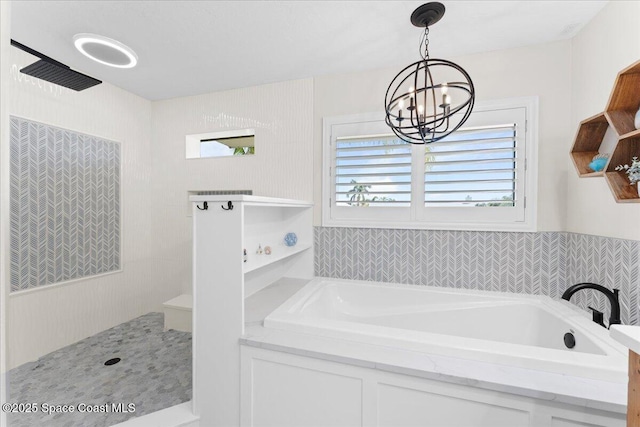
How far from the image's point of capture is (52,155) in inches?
80.4

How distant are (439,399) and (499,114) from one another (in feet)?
6.37

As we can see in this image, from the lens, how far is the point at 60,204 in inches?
81.7

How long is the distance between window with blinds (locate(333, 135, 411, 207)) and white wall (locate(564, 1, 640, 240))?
1.07 m

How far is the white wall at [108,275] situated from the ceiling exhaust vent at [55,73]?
0.04 m

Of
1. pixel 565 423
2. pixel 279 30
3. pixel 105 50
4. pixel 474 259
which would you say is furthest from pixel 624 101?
pixel 105 50

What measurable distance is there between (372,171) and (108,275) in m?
2.61

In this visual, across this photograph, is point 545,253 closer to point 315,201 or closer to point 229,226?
point 315,201

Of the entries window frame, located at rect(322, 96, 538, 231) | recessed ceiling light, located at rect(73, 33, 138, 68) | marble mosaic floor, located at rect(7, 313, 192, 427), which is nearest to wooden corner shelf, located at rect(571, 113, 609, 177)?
window frame, located at rect(322, 96, 538, 231)

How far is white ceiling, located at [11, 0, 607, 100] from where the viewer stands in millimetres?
1584

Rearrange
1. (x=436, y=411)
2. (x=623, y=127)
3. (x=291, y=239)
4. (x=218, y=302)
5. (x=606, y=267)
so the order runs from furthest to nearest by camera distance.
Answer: (x=291, y=239)
(x=606, y=267)
(x=218, y=302)
(x=623, y=127)
(x=436, y=411)

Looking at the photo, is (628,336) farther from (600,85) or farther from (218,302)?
(600,85)

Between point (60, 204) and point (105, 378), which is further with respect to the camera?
point (60, 204)

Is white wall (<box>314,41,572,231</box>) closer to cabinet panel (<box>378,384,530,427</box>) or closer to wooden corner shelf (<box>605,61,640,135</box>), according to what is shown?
wooden corner shelf (<box>605,61,640,135</box>)

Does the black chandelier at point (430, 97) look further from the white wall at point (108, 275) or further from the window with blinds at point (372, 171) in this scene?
the white wall at point (108, 275)
